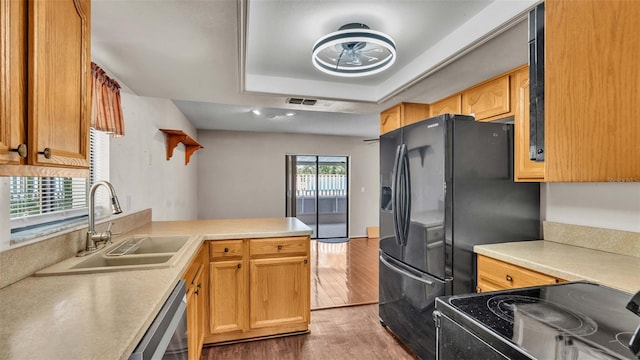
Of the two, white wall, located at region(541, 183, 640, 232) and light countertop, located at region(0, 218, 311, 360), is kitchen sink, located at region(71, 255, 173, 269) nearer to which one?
light countertop, located at region(0, 218, 311, 360)

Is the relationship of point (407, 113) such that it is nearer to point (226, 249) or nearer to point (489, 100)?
point (489, 100)

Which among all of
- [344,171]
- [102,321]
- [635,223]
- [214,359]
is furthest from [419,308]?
[344,171]

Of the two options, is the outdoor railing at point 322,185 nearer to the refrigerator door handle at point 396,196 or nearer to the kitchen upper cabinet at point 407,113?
the kitchen upper cabinet at point 407,113

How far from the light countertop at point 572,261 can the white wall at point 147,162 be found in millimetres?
2594

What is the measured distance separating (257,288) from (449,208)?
1.50 metres

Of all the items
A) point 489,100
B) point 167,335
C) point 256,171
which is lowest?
point 167,335

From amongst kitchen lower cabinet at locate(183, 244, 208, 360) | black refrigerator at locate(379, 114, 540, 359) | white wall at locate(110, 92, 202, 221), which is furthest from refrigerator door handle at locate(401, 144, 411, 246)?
white wall at locate(110, 92, 202, 221)

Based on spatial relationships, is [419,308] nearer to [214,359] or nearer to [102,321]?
[214,359]

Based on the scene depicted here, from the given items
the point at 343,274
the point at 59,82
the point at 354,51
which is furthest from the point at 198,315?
the point at 343,274

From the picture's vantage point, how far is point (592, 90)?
2.47 feet

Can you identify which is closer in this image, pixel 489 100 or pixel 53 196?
pixel 53 196

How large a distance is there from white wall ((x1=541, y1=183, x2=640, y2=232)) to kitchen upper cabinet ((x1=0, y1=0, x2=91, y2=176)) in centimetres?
265

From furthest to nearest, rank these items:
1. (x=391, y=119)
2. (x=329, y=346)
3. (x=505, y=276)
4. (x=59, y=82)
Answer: (x=391, y=119)
(x=329, y=346)
(x=505, y=276)
(x=59, y=82)

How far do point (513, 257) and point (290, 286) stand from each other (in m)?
1.53
